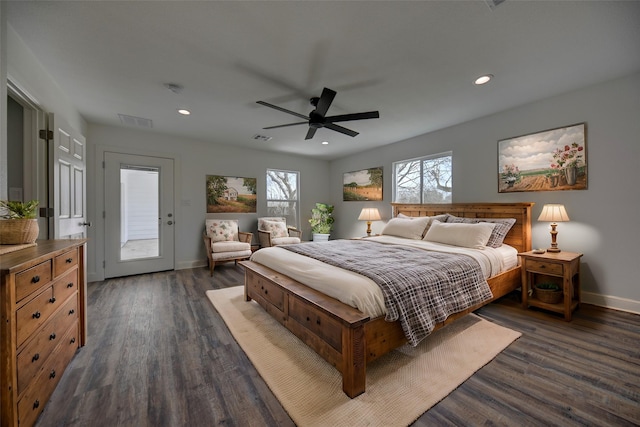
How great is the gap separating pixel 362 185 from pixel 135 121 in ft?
13.9

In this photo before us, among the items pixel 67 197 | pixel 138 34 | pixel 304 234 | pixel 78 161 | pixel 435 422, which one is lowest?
pixel 435 422

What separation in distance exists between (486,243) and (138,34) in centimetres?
398

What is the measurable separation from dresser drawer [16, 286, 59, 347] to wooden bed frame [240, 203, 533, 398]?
1.46m

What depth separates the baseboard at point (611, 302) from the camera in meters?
2.61

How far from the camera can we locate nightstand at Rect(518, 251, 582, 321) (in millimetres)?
2523

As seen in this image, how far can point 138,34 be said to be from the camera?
1932 millimetres

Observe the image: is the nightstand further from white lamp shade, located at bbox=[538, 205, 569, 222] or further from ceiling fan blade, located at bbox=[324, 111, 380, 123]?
ceiling fan blade, located at bbox=[324, 111, 380, 123]

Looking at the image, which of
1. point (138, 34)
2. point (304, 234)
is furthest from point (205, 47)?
point (304, 234)

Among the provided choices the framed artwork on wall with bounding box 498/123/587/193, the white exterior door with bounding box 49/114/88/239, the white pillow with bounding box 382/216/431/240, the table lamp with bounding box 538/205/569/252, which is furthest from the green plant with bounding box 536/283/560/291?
the white exterior door with bounding box 49/114/88/239

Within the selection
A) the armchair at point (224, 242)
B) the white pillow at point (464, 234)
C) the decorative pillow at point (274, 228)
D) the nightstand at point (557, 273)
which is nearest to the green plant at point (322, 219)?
the decorative pillow at point (274, 228)

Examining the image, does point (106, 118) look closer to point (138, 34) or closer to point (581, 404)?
point (138, 34)

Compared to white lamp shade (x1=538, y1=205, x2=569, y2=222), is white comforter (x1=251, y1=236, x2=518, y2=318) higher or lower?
lower

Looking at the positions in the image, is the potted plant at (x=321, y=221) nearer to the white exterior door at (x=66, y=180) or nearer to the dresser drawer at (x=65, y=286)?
the white exterior door at (x=66, y=180)

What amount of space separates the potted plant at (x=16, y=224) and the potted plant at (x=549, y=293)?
14.7 ft
